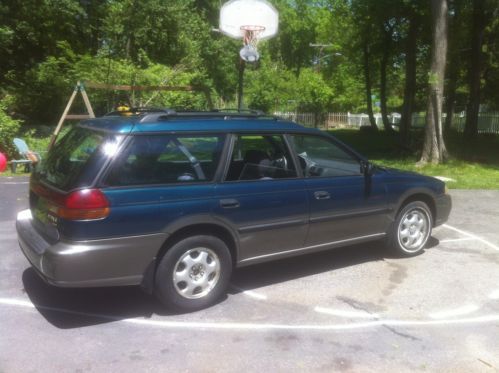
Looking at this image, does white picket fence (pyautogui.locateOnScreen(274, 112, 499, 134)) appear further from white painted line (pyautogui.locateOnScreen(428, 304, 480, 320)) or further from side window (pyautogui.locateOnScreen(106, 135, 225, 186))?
side window (pyautogui.locateOnScreen(106, 135, 225, 186))

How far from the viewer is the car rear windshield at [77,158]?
3889 mm

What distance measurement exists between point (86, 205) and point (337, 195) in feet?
8.15

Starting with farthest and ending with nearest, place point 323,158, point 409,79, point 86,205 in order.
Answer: point 409,79 → point 323,158 → point 86,205

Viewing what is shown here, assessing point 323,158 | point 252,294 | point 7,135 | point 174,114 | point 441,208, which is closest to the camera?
point 174,114

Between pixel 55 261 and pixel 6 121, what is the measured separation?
10.7 meters

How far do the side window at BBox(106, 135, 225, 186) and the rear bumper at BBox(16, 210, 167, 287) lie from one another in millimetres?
475

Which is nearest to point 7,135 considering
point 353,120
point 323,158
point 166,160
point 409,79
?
point 323,158

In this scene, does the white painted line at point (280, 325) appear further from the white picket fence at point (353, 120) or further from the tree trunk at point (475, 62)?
the white picket fence at point (353, 120)

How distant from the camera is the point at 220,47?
30.4 m

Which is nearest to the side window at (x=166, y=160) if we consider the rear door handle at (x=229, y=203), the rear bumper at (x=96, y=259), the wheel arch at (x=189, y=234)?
the rear door handle at (x=229, y=203)

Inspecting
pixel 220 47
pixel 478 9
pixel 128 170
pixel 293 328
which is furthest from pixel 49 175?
pixel 220 47

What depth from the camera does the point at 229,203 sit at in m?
4.37

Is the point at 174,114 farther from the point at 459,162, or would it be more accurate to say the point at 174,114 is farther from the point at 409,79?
the point at 409,79

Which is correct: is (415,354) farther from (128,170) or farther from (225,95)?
(225,95)
